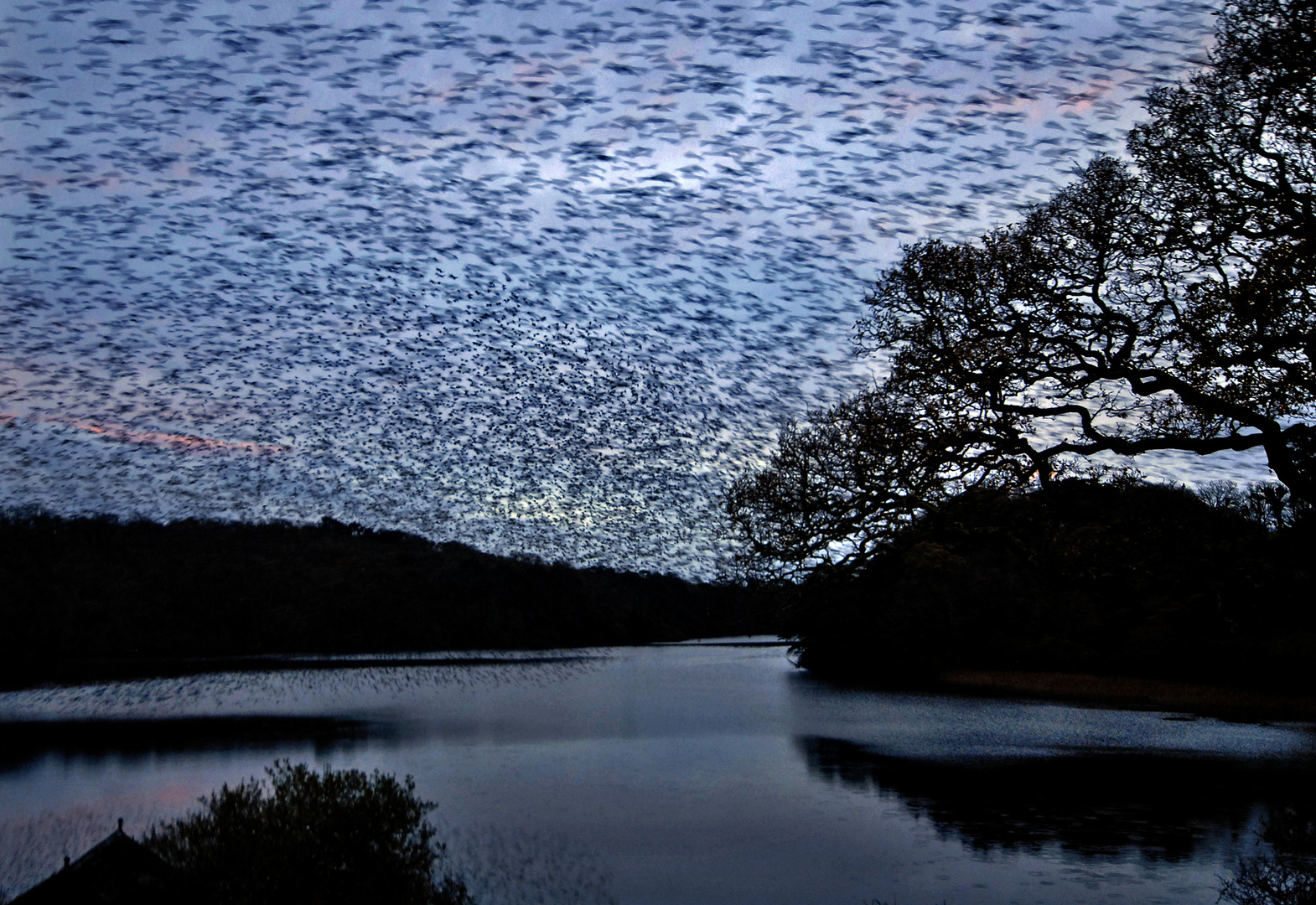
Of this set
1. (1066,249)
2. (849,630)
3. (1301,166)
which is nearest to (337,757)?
(1066,249)

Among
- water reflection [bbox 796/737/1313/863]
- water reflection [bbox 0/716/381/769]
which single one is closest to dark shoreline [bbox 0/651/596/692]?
water reflection [bbox 0/716/381/769]

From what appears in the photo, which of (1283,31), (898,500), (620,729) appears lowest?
(620,729)

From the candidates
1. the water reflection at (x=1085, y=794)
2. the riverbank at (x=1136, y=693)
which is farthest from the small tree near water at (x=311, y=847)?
the riverbank at (x=1136, y=693)

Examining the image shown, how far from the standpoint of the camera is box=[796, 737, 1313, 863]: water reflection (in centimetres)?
2106

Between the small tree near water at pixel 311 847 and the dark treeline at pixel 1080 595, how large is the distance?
7512 mm

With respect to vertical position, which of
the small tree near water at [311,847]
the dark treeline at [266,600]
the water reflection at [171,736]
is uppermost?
the small tree near water at [311,847]

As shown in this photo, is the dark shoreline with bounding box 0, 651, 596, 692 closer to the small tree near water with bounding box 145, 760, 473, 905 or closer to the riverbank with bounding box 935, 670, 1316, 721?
the riverbank with bounding box 935, 670, 1316, 721

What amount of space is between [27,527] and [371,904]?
4134 inches

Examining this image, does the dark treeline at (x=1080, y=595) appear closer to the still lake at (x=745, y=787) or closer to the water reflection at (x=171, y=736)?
the still lake at (x=745, y=787)

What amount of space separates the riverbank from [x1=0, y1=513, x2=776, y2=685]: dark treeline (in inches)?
1283

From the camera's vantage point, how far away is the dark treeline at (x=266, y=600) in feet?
305

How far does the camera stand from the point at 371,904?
11.6 metres

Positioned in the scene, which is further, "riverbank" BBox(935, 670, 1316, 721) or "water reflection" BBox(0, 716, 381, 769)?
"riverbank" BBox(935, 670, 1316, 721)

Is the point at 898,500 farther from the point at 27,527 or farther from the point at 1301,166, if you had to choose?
the point at 27,527
